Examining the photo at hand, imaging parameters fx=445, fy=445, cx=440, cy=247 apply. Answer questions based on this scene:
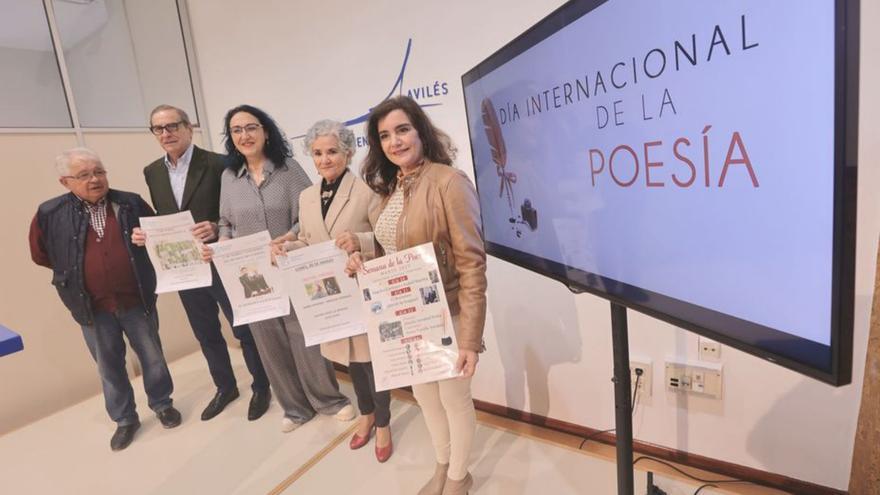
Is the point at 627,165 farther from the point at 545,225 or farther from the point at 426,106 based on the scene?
the point at 426,106

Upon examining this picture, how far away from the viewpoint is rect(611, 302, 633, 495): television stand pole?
109 centimetres

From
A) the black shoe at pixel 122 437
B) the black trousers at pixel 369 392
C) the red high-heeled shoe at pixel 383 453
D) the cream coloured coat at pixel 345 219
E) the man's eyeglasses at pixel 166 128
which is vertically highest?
the man's eyeglasses at pixel 166 128

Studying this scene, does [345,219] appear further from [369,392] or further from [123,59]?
[123,59]

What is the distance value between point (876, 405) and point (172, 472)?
2706mm

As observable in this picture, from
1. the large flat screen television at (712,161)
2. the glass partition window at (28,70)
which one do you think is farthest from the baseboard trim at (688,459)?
the glass partition window at (28,70)

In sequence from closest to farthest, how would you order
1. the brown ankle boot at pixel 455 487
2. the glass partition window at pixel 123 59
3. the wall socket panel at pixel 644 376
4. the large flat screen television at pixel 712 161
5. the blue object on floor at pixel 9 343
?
the large flat screen television at pixel 712 161 → the blue object on floor at pixel 9 343 → the brown ankle boot at pixel 455 487 → the wall socket panel at pixel 644 376 → the glass partition window at pixel 123 59

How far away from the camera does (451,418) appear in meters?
1.51

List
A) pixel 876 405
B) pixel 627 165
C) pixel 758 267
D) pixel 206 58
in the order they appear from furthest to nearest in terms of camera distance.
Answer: pixel 206 58 < pixel 876 405 < pixel 627 165 < pixel 758 267

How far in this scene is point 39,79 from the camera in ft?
8.57

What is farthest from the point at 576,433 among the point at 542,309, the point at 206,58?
the point at 206,58

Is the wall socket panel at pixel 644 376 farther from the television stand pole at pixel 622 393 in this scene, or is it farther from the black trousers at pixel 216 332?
the black trousers at pixel 216 332

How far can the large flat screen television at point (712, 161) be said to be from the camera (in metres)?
0.54

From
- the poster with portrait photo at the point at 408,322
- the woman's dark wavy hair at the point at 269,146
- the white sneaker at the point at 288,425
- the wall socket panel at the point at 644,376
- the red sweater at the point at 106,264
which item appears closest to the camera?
the poster with portrait photo at the point at 408,322

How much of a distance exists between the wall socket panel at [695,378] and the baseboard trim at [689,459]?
29 cm
